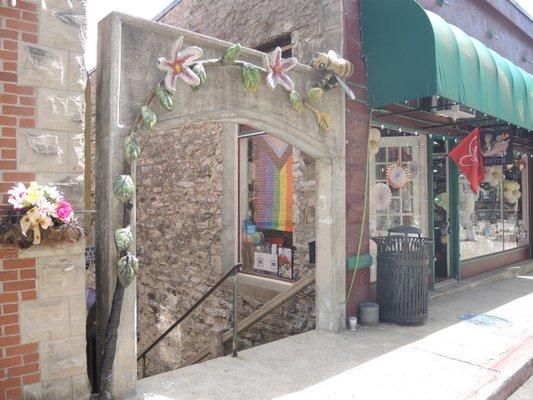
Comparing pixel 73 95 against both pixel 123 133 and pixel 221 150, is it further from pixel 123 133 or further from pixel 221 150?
pixel 221 150

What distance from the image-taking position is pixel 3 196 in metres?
3.27

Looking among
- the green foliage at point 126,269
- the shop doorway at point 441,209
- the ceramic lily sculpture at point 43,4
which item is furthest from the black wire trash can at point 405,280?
the ceramic lily sculpture at point 43,4

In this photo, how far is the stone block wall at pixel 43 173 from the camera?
3299mm

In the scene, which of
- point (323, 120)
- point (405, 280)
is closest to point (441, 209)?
point (405, 280)

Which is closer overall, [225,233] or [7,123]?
[7,123]

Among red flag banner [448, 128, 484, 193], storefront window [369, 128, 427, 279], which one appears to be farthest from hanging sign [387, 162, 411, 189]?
red flag banner [448, 128, 484, 193]

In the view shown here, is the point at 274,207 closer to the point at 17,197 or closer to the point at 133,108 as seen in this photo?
the point at 133,108

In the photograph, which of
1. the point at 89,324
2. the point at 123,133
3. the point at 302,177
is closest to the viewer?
the point at 123,133

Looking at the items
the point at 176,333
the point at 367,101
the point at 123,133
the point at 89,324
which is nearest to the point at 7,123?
the point at 123,133

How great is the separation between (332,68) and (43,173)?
3.67 metres

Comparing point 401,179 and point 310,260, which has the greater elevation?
point 401,179

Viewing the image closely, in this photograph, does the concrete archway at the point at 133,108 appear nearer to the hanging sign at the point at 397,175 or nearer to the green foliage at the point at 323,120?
the green foliage at the point at 323,120

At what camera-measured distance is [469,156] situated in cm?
809

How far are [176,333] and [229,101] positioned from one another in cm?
608
